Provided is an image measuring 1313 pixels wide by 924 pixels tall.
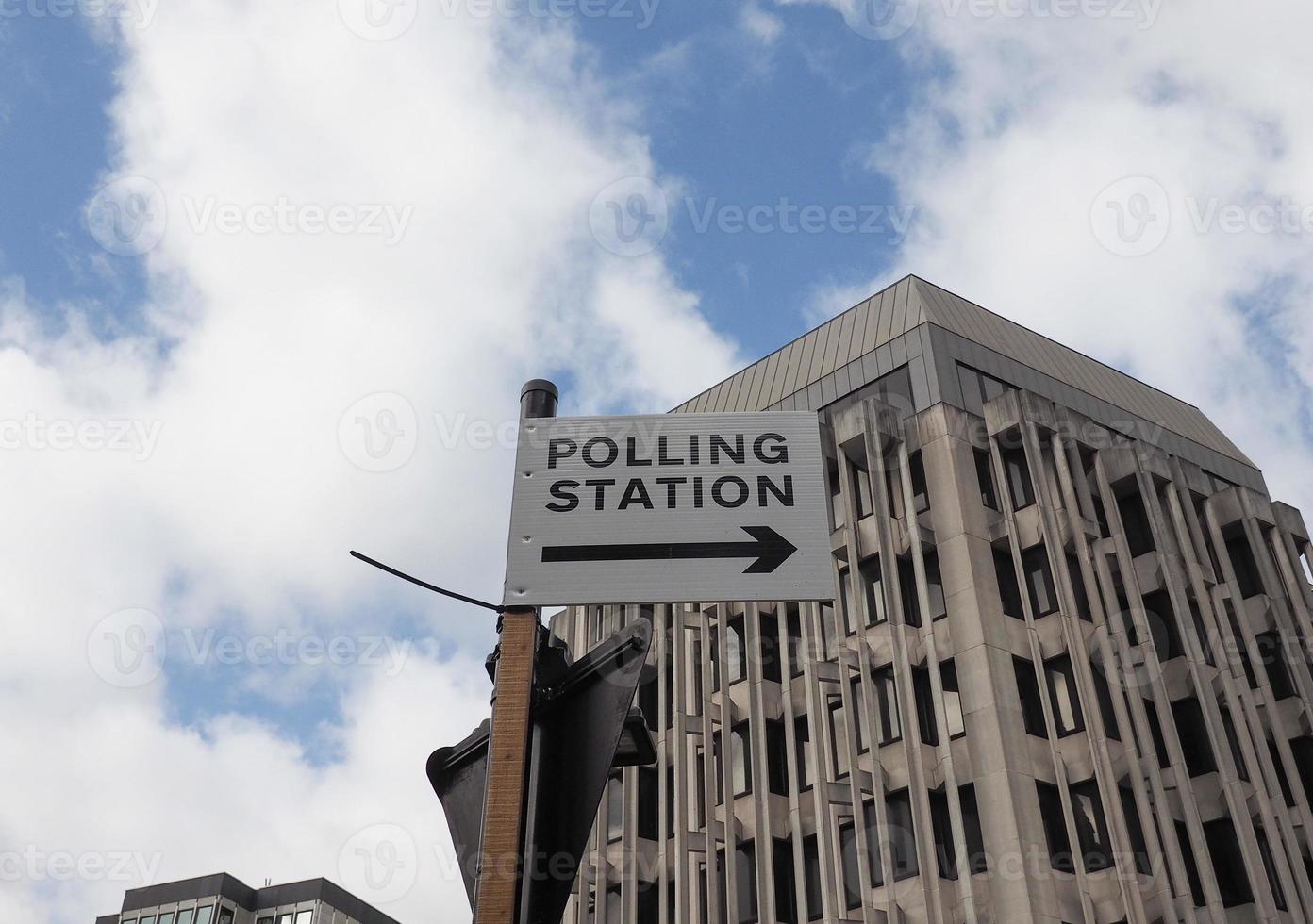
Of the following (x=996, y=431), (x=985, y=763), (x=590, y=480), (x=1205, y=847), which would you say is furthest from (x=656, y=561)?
(x=996, y=431)

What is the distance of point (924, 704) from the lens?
1166 inches

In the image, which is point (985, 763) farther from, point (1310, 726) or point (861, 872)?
point (1310, 726)

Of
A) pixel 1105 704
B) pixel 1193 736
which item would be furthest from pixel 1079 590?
pixel 1193 736

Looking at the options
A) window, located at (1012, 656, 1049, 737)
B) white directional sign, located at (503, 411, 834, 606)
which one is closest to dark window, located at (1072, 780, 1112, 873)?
window, located at (1012, 656, 1049, 737)

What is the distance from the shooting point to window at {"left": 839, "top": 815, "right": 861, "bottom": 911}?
2806 cm

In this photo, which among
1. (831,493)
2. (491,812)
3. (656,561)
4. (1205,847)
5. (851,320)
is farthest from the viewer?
(851,320)

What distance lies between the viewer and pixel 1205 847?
26.8 metres

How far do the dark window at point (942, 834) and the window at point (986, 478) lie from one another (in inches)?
322

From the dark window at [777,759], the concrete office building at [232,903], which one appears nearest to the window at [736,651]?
the dark window at [777,759]

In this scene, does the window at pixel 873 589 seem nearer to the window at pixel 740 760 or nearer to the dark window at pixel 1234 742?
the window at pixel 740 760

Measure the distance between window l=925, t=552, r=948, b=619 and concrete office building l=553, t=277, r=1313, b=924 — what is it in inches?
3.1

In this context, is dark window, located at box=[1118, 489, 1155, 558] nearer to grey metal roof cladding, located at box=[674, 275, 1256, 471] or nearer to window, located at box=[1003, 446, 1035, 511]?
window, located at box=[1003, 446, 1035, 511]

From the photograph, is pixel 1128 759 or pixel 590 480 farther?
pixel 1128 759

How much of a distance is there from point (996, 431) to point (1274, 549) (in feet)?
37.0
